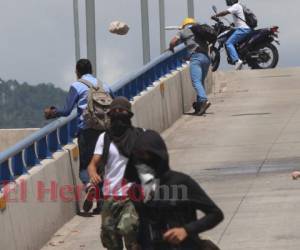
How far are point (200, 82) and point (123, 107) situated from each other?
41.9ft

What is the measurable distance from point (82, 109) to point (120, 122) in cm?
482

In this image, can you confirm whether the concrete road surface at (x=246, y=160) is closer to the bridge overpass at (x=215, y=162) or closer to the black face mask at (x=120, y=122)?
the bridge overpass at (x=215, y=162)

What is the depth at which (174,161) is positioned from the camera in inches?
696

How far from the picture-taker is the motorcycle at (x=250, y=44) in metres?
27.3

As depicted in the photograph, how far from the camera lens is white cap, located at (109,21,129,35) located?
17769 millimetres

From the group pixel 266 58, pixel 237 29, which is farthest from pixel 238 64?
pixel 266 58

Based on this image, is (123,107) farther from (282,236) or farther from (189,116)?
(189,116)

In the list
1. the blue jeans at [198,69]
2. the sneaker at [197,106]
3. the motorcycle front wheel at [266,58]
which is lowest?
the motorcycle front wheel at [266,58]

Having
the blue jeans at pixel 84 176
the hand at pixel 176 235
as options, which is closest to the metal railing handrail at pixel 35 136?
the blue jeans at pixel 84 176

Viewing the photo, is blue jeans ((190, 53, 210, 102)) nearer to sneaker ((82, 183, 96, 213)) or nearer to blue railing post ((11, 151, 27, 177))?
sneaker ((82, 183, 96, 213))

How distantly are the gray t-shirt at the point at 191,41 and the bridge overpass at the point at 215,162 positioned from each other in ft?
2.24

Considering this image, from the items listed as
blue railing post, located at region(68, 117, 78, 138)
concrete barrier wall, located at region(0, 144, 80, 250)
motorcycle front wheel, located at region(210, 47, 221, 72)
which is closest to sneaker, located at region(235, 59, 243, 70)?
motorcycle front wheel, located at region(210, 47, 221, 72)

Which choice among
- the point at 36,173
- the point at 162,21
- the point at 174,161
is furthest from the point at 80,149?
the point at 162,21

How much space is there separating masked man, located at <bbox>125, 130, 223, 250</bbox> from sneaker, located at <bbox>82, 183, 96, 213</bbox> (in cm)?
423
